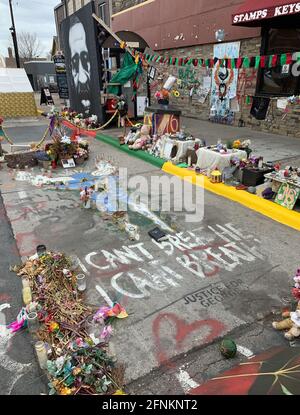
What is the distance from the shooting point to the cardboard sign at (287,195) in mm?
5535

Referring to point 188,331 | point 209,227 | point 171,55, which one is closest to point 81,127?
point 171,55

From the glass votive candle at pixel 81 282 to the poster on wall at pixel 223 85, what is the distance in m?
11.1

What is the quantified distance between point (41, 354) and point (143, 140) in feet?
26.5

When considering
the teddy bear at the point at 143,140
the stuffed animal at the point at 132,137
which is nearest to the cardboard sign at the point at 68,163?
the teddy bear at the point at 143,140

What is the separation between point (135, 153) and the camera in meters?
9.88

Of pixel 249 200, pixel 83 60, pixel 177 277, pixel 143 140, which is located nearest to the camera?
pixel 177 277

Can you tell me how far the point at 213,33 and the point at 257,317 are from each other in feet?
43.3

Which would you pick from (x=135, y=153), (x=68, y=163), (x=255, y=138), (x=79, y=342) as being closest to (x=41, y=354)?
(x=79, y=342)

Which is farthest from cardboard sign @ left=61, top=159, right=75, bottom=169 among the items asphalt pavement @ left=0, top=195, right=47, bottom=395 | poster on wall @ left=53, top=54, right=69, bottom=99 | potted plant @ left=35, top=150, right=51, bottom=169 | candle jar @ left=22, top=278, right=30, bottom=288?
poster on wall @ left=53, top=54, right=69, bottom=99

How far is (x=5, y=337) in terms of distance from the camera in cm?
317

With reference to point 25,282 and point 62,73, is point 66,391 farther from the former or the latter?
point 62,73

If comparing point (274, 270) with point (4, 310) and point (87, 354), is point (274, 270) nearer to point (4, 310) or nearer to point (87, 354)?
point (87, 354)

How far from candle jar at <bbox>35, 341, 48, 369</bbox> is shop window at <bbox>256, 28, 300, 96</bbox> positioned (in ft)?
35.7

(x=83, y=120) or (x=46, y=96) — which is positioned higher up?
(x=46, y=96)
